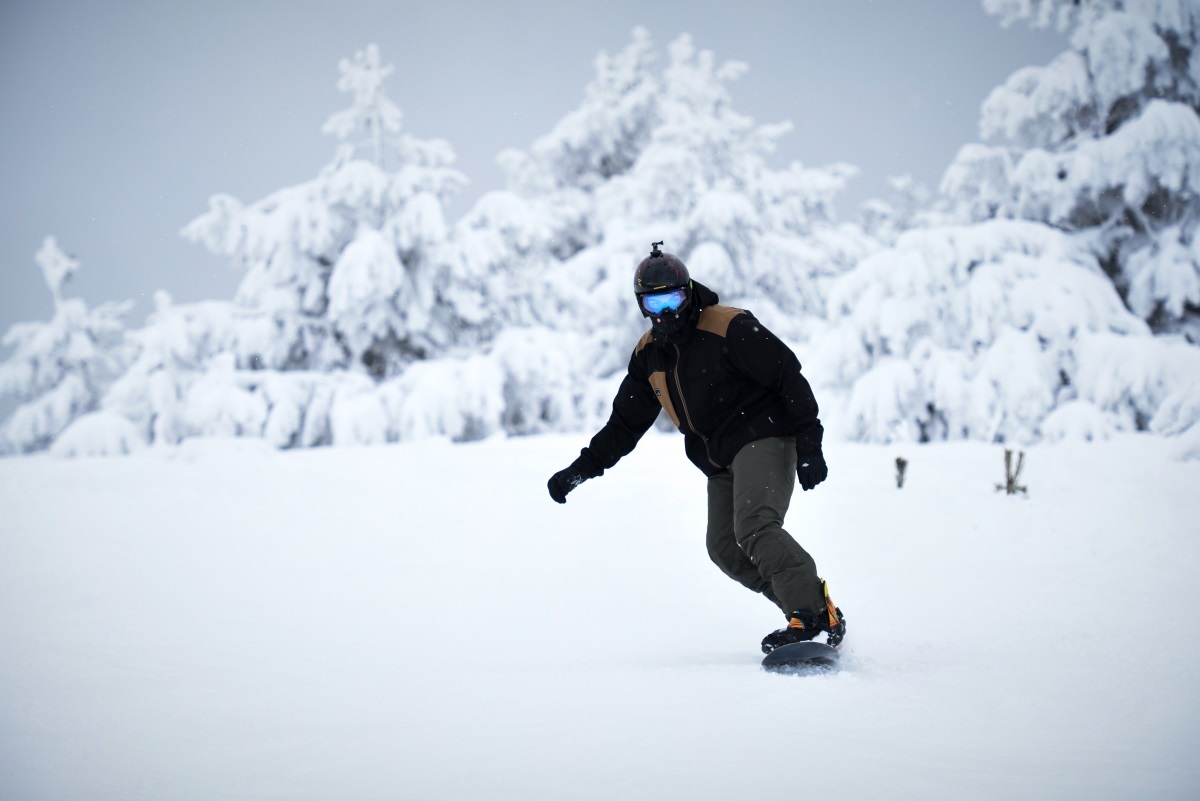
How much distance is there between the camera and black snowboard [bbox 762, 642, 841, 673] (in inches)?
109

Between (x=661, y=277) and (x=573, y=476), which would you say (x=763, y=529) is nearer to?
(x=573, y=476)

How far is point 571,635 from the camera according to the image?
157 inches

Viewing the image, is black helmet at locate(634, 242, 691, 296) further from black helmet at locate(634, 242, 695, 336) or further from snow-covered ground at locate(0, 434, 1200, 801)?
snow-covered ground at locate(0, 434, 1200, 801)

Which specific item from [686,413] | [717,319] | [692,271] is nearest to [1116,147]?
[692,271]

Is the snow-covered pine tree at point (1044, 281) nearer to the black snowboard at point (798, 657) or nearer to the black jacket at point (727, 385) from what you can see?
the black jacket at point (727, 385)

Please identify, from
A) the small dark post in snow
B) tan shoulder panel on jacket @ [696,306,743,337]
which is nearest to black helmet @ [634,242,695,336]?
tan shoulder panel on jacket @ [696,306,743,337]

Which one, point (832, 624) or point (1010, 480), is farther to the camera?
point (1010, 480)

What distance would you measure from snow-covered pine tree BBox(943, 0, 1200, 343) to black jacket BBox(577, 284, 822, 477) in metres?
11.9

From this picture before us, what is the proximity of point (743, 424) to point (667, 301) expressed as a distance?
24.7 inches

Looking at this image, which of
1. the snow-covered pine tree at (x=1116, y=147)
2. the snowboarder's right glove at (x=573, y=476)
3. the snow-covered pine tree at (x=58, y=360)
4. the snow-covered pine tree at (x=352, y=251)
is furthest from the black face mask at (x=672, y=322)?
the snow-covered pine tree at (x=58, y=360)

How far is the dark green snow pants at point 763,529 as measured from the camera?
301 cm

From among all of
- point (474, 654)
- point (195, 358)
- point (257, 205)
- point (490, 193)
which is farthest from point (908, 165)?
point (474, 654)

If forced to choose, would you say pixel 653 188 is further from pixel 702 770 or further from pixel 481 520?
pixel 702 770

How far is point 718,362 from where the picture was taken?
10.6 ft
